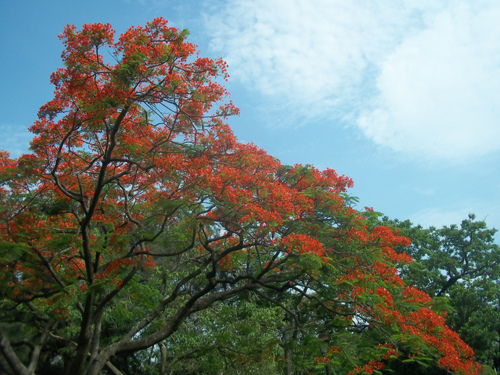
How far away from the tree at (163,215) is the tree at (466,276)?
7.69m

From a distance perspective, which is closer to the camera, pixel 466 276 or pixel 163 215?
pixel 163 215

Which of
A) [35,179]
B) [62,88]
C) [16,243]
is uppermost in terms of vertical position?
[62,88]

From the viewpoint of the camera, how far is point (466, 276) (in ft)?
58.4

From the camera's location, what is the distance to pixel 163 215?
27.8 ft

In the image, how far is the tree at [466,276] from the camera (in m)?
15.9

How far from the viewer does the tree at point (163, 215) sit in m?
7.60

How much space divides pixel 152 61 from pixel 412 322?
6722 mm

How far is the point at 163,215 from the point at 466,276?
1479 centimetres

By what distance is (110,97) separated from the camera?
23.7ft

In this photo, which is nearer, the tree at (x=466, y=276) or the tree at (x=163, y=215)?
the tree at (x=163, y=215)

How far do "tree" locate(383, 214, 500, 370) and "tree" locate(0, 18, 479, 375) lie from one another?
7.69m

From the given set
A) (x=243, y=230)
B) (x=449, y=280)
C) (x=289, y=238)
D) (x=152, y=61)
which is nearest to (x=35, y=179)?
(x=152, y=61)

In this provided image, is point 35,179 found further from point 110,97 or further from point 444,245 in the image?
point 444,245

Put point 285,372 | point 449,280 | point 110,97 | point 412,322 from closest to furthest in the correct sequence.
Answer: point 110,97 → point 412,322 → point 285,372 → point 449,280
